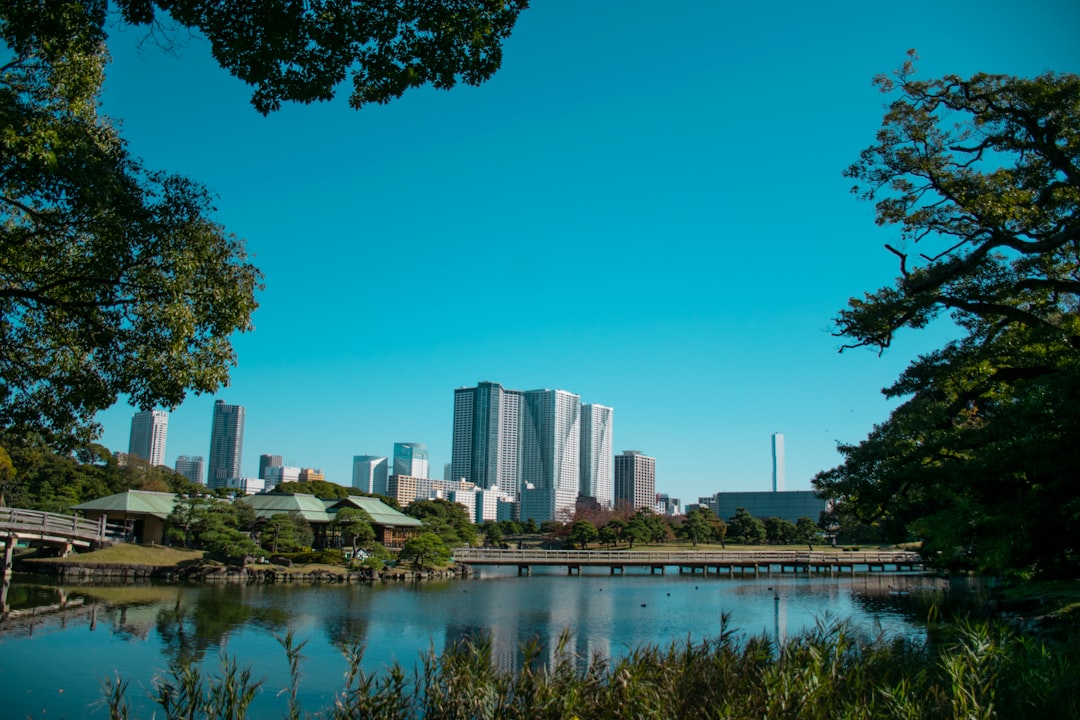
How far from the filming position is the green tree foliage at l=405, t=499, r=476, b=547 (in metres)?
42.4

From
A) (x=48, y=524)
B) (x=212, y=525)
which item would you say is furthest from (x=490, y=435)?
(x=48, y=524)

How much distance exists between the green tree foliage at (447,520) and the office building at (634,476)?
114985 mm

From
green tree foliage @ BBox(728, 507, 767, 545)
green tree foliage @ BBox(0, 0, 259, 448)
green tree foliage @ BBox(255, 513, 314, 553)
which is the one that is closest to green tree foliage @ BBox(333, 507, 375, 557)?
green tree foliage @ BBox(255, 513, 314, 553)

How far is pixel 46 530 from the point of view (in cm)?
2688

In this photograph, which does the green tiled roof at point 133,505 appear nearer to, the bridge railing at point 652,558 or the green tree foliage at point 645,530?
the bridge railing at point 652,558

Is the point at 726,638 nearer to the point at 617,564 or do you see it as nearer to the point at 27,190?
the point at 27,190

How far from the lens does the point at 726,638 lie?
8.14 meters

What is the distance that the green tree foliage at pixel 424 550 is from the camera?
3531cm

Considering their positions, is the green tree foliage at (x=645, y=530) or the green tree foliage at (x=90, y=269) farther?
the green tree foliage at (x=645, y=530)

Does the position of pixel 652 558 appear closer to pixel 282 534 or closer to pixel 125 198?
pixel 282 534

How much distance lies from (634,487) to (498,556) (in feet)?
434

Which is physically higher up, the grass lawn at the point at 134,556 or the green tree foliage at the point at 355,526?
the green tree foliage at the point at 355,526

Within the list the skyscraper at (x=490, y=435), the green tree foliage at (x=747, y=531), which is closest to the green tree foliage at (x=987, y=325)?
the green tree foliage at (x=747, y=531)

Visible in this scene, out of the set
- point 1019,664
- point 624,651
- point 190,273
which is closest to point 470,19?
point 190,273
